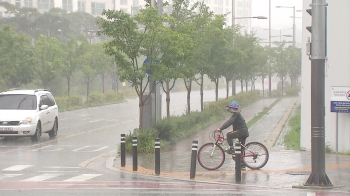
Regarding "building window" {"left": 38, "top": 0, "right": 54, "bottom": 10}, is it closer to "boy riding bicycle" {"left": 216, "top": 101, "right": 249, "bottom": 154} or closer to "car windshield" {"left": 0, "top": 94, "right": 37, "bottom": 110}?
"car windshield" {"left": 0, "top": 94, "right": 37, "bottom": 110}

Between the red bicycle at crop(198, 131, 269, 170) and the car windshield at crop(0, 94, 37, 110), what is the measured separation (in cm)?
1032

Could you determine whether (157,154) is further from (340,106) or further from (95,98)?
(95,98)

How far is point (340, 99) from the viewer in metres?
17.9

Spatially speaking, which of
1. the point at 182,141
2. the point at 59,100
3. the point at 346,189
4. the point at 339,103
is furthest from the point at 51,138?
the point at 59,100

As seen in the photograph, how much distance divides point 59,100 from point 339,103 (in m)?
33.6

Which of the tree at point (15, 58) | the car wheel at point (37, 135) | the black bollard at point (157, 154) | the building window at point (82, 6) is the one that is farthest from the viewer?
the building window at point (82, 6)

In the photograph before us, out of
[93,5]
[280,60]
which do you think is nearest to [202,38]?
[280,60]

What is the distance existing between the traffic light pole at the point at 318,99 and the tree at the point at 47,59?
116ft

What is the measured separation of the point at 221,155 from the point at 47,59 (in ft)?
113

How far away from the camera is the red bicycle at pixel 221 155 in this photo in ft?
51.7

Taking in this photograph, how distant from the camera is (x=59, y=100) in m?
48.9

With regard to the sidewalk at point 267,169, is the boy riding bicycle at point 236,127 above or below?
above

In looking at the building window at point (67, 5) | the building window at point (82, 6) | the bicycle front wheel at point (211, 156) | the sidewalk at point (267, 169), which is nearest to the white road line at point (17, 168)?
the sidewalk at point (267, 169)

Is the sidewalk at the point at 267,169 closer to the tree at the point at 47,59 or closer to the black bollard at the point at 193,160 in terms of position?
the black bollard at the point at 193,160
